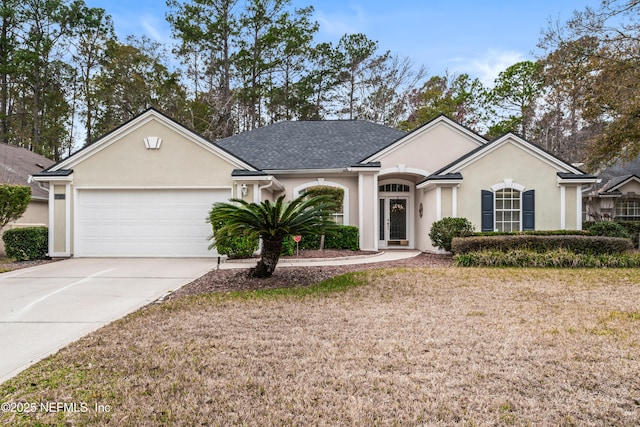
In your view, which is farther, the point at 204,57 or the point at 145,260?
the point at 204,57

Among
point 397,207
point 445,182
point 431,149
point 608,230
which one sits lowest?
point 608,230

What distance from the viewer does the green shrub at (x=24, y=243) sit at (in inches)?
468

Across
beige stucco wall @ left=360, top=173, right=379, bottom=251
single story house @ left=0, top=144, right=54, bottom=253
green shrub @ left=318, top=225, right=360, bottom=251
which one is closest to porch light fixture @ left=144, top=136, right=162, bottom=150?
single story house @ left=0, top=144, right=54, bottom=253

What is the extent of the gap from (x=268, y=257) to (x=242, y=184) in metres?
4.72

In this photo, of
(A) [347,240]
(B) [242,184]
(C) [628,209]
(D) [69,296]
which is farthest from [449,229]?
(C) [628,209]

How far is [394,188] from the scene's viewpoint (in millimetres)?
15953

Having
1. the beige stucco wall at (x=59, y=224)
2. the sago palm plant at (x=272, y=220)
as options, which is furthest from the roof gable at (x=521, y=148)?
the beige stucco wall at (x=59, y=224)

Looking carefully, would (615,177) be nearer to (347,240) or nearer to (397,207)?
(397,207)

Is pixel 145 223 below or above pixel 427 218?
below

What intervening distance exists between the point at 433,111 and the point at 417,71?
3361 mm

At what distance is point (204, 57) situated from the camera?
2670 cm

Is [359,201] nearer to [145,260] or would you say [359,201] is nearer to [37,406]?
[145,260]

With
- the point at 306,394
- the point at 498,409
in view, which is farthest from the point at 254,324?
the point at 498,409

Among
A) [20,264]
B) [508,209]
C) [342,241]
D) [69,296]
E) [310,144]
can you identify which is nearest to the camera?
[69,296]
